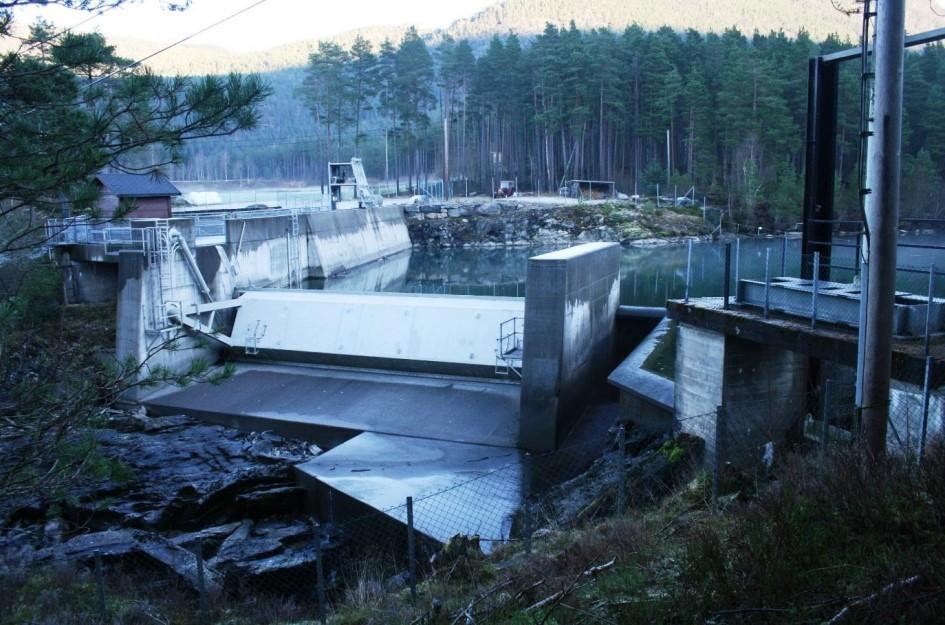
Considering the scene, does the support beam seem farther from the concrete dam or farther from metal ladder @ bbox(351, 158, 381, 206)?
metal ladder @ bbox(351, 158, 381, 206)

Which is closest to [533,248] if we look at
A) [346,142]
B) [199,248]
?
[199,248]

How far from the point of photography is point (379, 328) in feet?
61.6

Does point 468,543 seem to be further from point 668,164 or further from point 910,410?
point 668,164

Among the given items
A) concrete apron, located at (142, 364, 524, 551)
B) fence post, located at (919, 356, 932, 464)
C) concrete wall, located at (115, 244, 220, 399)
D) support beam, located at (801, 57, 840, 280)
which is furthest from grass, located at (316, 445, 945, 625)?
concrete wall, located at (115, 244, 220, 399)

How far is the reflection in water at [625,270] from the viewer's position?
31.9 meters

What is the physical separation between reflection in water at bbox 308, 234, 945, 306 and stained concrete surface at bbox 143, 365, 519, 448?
501 inches

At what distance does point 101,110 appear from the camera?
561 centimetres

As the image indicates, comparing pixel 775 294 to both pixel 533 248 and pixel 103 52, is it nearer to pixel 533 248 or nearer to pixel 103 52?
pixel 103 52

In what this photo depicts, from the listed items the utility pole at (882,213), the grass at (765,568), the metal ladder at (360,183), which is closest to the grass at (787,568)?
the grass at (765,568)

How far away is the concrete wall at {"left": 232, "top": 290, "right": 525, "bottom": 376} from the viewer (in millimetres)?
17536

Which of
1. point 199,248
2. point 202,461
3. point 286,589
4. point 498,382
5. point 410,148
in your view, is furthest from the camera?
point 410,148

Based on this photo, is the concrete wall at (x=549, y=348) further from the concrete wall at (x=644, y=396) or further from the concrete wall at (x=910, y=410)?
the concrete wall at (x=910, y=410)

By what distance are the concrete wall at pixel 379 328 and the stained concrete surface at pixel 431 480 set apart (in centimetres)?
329

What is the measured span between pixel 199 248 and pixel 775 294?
15852 millimetres
